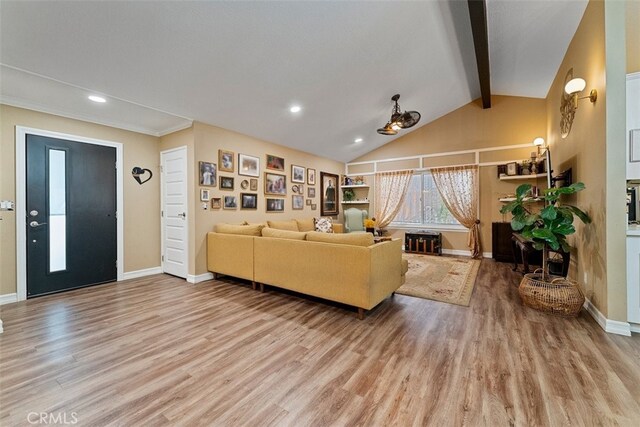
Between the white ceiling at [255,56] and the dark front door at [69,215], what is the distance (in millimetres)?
600

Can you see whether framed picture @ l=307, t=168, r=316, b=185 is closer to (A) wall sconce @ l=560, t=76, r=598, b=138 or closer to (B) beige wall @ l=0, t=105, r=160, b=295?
(B) beige wall @ l=0, t=105, r=160, b=295

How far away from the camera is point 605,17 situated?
239 centimetres

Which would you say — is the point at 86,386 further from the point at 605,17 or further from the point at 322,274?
the point at 605,17

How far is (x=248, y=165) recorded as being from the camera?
4.79 meters

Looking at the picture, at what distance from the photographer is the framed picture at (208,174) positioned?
403 cm

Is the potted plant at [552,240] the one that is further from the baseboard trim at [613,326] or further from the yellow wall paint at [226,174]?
the yellow wall paint at [226,174]

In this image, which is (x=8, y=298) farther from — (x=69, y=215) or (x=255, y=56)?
(x=255, y=56)

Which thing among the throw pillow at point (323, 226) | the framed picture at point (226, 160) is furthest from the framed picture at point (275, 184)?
the throw pillow at point (323, 226)

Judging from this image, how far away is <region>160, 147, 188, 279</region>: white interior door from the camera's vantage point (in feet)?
13.5

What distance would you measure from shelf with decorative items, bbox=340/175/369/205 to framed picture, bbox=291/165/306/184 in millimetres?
1719

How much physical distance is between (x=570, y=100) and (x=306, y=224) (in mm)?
4683

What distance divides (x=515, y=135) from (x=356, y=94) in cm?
379

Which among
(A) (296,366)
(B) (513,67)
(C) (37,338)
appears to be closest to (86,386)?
(C) (37,338)

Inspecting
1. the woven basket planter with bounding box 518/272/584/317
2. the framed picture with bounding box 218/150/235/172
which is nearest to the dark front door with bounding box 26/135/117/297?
the framed picture with bounding box 218/150/235/172
